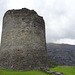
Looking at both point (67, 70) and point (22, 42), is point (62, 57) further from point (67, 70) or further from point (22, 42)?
point (22, 42)

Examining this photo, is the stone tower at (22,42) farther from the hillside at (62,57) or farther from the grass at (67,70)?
the hillside at (62,57)

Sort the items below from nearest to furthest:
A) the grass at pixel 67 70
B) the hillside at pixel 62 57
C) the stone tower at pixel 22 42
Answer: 1. the grass at pixel 67 70
2. the stone tower at pixel 22 42
3. the hillside at pixel 62 57

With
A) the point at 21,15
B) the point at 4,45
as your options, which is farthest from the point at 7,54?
the point at 21,15

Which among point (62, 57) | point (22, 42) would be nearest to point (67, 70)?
point (22, 42)

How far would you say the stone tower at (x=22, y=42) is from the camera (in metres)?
17.9

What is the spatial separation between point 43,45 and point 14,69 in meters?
6.37

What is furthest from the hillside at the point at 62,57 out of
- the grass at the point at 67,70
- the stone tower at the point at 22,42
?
the stone tower at the point at 22,42

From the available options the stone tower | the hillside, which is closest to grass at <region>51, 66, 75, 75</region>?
the stone tower

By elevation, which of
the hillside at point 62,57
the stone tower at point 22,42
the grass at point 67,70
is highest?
the stone tower at point 22,42

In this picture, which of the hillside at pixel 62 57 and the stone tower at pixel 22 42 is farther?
the hillside at pixel 62 57

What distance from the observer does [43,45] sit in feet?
68.3

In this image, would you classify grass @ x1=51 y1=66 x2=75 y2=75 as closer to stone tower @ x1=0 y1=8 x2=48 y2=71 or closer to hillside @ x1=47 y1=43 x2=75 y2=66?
stone tower @ x1=0 y1=8 x2=48 y2=71

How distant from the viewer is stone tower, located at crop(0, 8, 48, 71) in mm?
17922

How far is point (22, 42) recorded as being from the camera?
1875 cm
